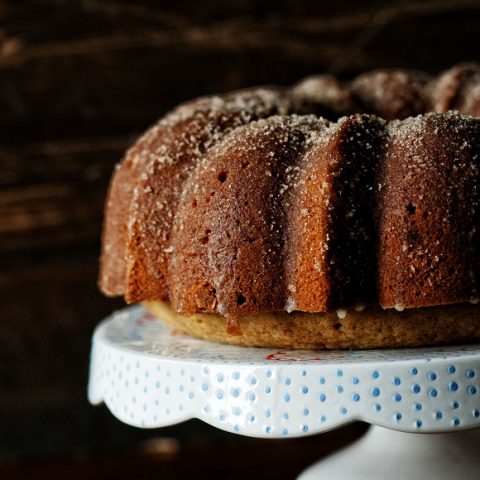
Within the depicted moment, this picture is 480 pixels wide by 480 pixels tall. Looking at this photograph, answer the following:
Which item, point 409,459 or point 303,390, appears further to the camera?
point 409,459

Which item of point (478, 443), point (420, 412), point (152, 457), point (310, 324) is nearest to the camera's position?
point (420, 412)

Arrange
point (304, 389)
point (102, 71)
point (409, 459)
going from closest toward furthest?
point (304, 389)
point (409, 459)
point (102, 71)

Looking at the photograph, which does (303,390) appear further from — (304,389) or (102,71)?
(102,71)

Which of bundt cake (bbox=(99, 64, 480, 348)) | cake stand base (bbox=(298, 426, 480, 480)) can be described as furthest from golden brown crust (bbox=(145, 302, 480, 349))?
cake stand base (bbox=(298, 426, 480, 480))

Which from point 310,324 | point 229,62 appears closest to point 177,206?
point 310,324

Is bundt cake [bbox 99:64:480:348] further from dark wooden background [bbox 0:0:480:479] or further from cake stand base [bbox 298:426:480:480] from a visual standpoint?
dark wooden background [bbox 0:0:480:479]

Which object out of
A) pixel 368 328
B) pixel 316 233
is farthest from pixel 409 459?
pixel 316 233

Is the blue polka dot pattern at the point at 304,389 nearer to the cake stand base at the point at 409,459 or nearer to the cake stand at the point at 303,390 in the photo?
the cake stand at the point at 303,390

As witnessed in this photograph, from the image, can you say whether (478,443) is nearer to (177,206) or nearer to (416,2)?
(177,206)
